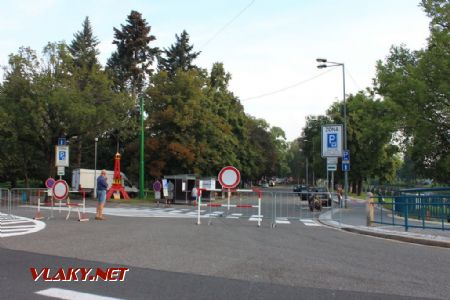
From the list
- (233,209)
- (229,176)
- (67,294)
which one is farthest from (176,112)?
(67,294)

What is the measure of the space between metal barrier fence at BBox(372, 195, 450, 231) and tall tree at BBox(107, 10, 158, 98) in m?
49.0

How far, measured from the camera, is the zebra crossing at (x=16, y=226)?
536 inches

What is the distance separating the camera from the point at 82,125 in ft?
117

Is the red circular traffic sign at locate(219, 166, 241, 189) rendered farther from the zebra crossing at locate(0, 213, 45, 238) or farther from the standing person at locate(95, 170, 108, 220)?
the zebra crossing at locate(0, 213, 45, 238)

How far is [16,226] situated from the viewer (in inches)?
609

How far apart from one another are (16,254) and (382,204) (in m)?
12.3

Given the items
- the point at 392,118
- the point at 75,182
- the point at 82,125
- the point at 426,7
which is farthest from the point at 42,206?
the point at 426,7

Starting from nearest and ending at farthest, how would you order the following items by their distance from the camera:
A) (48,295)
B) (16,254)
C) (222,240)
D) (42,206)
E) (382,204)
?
(48,295)
(16,254)
(222,240)
(382,204)
(42,206)

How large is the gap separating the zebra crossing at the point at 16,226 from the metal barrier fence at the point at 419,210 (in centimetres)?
1133

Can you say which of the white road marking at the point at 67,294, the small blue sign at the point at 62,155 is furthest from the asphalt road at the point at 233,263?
the small blue sign at the point at 62,155

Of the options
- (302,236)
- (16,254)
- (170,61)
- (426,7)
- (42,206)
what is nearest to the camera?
(16,254)

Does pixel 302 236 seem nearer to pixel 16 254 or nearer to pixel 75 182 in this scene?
pixel 16 254

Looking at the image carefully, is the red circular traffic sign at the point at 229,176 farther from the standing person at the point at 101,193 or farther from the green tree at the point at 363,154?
the green tree at the point at 363,154

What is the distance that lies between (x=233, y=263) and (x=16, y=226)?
31.9 ft
